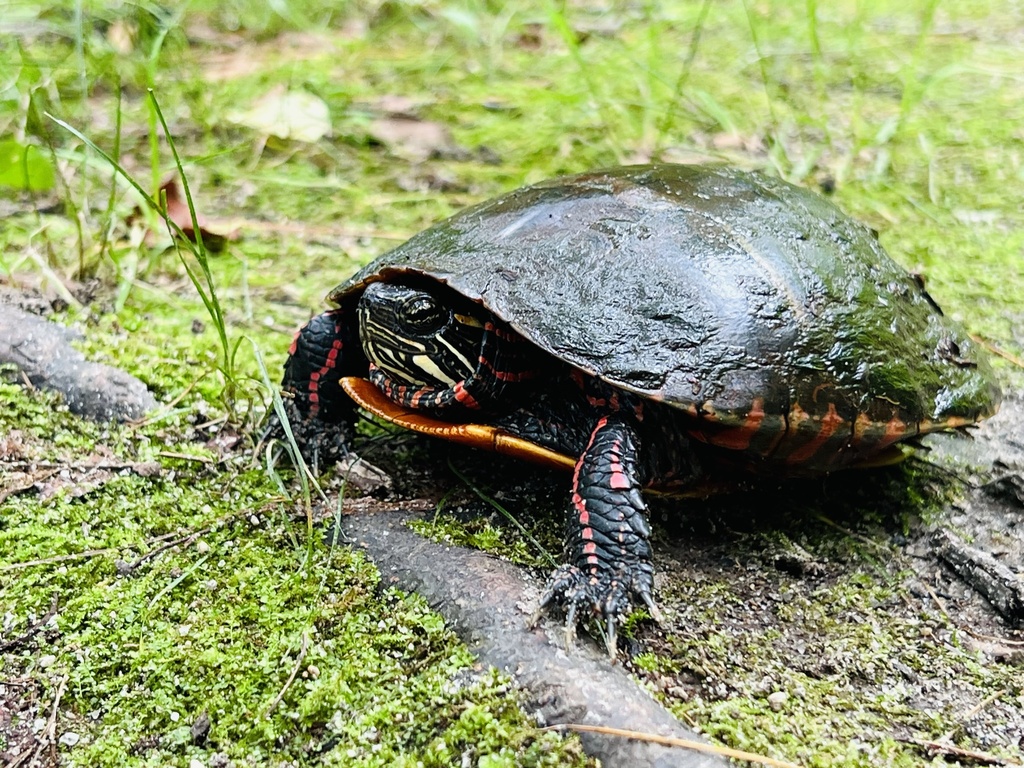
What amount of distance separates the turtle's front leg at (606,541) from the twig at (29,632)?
1.16 m

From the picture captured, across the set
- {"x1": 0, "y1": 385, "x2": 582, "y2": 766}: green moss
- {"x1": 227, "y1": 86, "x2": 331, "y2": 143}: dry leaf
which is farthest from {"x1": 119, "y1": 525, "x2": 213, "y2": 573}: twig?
{"x1": 227, "y1": 86, "x2": 331, "y2": 143}: dry leaf

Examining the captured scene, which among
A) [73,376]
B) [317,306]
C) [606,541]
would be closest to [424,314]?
[606,541]

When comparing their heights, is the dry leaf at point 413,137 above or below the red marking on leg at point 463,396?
above

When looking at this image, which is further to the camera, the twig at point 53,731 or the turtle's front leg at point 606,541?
the turtle's front leg at point 606,541

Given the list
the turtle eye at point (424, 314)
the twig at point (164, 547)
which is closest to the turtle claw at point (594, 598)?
the turtle eye at point (424, 314)

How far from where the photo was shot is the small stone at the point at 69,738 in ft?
5.63

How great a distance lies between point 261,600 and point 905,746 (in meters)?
1.49

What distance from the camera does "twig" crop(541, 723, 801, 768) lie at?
1629 millimetres

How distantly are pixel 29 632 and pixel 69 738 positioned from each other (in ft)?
1.11

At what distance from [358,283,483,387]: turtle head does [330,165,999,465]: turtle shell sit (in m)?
0.09

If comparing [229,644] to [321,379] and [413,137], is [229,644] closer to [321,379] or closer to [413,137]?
[321,379]

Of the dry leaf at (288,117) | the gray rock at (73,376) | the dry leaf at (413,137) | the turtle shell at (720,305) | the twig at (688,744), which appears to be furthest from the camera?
the dry leaf at (413,137)

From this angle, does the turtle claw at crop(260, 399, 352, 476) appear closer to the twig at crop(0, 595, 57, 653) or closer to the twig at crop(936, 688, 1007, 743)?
the twig at crop(0, 595, 57, 653)

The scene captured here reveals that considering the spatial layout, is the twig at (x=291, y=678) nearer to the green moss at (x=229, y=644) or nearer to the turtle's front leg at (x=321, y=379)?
the green moss at (x=229, y=644)
